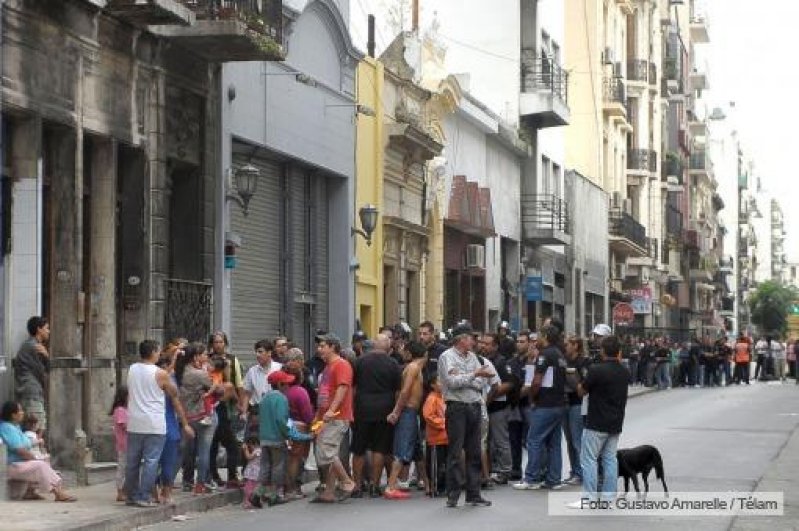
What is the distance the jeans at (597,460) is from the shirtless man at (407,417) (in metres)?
2.67

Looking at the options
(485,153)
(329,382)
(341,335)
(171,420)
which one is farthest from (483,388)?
(485,153)

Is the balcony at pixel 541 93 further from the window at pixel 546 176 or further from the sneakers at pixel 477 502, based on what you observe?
the sneakers at pixel 477 502

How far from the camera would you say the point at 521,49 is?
153 feet

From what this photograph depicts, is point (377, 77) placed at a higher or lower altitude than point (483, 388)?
higher

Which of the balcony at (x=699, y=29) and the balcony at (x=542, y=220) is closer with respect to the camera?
the balcony at (x=542, y=220)

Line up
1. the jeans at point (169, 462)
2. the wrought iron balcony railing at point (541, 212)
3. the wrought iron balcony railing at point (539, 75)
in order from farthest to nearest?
the wrought iron balcony railing at point (541, 212) < the wrought iron balcony railing at point (539, 75) < the jeans at point (169, 462)

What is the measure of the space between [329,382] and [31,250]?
11.8 ft

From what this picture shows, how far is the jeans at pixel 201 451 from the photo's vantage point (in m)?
17.5

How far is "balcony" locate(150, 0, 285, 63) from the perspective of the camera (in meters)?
21.5

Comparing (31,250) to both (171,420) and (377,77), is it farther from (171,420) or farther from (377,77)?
(377,77)

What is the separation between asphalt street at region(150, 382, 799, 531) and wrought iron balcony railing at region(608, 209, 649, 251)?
29.9 m

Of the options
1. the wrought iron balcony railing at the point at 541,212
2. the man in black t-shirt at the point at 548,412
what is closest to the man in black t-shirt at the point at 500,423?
the man in black t-shirt at the point at 548,412

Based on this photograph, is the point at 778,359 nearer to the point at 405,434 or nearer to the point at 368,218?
the point at 368,218

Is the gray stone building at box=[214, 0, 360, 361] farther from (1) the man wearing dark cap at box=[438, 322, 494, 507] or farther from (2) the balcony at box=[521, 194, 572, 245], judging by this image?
(2) the balcony at box=[521, 194, 572, 245]
